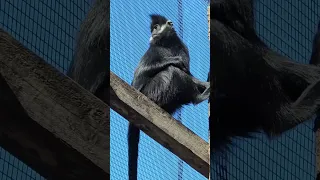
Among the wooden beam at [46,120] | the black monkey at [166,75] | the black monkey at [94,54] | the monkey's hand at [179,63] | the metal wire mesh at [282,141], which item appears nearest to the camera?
the wooden beam at [46,120]

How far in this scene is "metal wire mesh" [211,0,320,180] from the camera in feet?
14.4

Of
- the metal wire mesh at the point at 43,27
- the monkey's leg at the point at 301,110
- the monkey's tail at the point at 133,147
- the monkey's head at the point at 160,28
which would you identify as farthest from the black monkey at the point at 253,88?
the monkey's head at the point at 160,28

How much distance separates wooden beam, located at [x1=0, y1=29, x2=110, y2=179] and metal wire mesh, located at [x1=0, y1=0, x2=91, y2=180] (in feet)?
0.11

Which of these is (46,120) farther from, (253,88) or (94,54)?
(253,88)

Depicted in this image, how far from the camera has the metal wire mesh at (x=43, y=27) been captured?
4.02 meters

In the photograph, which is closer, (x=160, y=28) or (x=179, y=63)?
(x=160, y=28)

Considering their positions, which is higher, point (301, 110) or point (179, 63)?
point (301, 110)

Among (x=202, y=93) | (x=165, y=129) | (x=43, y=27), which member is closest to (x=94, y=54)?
(x=43, y=27)

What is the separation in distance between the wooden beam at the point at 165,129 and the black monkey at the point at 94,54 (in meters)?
0.44

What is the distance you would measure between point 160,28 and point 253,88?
3.37ft

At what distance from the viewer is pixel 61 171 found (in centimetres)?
406

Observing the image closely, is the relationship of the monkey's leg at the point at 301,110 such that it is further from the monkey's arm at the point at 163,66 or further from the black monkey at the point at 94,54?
the monkey's arm at the point at 163,66

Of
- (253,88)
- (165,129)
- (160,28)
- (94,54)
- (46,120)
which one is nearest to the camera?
(46,120)

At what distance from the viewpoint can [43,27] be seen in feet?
13.5
